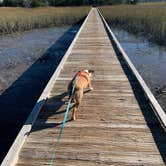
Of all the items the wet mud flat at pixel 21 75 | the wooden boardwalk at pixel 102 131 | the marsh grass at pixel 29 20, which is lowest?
the wet mud flat at pixel 21 75

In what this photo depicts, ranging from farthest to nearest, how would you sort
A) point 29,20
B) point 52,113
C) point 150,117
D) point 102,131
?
point 29,20 < point 52,113 < point 150,117 < point 102,131

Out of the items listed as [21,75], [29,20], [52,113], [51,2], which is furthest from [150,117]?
[51,2]

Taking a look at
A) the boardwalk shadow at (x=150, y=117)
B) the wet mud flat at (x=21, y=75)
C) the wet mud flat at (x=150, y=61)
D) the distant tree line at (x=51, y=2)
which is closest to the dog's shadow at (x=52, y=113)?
the wet mud flat at (x=21, y=75)

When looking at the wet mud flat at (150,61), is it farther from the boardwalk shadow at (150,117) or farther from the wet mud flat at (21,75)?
the wet mud flat at (21,75)

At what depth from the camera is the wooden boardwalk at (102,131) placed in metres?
4.48

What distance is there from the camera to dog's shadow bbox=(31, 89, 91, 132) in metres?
5.53

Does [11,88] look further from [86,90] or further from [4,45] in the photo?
[4,45]

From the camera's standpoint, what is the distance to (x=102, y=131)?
5250 millimetres

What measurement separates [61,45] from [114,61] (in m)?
9.11

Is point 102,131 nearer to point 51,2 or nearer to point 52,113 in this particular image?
point 52,113

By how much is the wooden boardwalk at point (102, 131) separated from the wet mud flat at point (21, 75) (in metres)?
1.27

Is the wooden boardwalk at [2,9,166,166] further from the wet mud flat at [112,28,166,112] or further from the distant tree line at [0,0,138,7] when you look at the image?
the distant tree line at [0,0,138,7]

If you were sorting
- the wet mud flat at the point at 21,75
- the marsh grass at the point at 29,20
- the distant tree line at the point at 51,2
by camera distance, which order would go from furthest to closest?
the distant tree line at the point at 51,2
the marsh grass at the point at 29,20
the wet mud flat at the point at 21,75

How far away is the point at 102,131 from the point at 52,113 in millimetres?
1192
